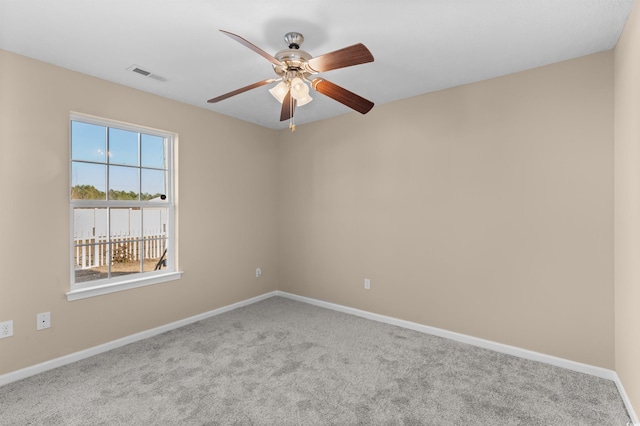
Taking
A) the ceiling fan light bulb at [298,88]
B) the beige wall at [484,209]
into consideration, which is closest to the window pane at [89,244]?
the ceiling fan light bulb at [298,88]

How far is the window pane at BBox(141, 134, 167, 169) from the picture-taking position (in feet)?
10.9

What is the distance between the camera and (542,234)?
2654 millimetres

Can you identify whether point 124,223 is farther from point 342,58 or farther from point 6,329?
point 342,58

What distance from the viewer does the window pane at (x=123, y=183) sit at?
3070 mm

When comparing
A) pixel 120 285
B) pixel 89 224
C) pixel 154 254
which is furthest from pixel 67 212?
pixel 154 254

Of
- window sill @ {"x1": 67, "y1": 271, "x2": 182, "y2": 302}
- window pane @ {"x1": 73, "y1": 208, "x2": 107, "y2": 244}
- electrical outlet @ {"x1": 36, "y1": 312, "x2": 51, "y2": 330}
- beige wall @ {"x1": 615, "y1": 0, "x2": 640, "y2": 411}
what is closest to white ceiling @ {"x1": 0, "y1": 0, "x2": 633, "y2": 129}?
beige wall @ {"x1": 615, "y1": 0, "x2": 640, "y2": 411}

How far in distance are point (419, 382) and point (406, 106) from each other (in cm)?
267

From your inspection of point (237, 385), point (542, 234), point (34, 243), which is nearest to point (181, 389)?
point (237, 385)

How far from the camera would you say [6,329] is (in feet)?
7.76

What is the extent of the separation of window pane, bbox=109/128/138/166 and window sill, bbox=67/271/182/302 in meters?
1.18

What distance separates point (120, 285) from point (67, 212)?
811 millimetres

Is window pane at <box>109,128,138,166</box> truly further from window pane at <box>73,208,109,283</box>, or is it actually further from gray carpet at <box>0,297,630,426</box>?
gray carpet at <box>0,297,630,426</box>

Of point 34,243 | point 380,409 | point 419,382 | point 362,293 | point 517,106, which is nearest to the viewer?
point 380,409

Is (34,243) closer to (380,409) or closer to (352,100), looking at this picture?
(352,100)
